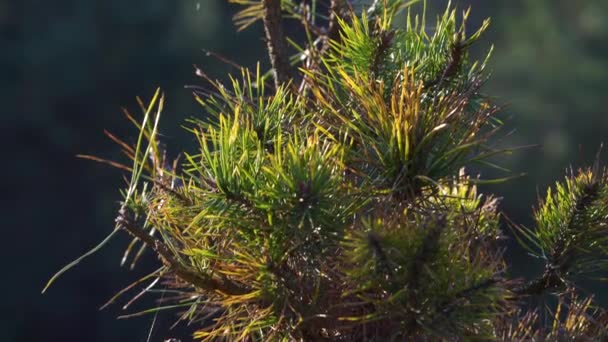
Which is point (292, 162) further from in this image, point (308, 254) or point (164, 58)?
point (164, 58)

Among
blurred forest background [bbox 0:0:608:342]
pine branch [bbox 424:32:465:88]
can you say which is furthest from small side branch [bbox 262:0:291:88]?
blurred forest background [bbox 0:0:608:342]

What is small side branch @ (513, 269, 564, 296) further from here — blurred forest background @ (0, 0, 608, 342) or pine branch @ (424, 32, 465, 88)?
blurred forest background @ (0, 0, 608, 342)

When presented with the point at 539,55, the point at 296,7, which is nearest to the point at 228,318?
the point at 296,7

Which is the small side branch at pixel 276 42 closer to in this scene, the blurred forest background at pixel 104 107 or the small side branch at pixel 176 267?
the small side branch at pixel 176 267

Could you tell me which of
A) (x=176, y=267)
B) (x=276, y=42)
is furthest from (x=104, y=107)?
(x=176, y=267)

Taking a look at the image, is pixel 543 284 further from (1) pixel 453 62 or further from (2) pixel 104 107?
(2) pixel 104 107

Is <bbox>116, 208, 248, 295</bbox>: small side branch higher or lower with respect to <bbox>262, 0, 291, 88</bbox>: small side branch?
lower
